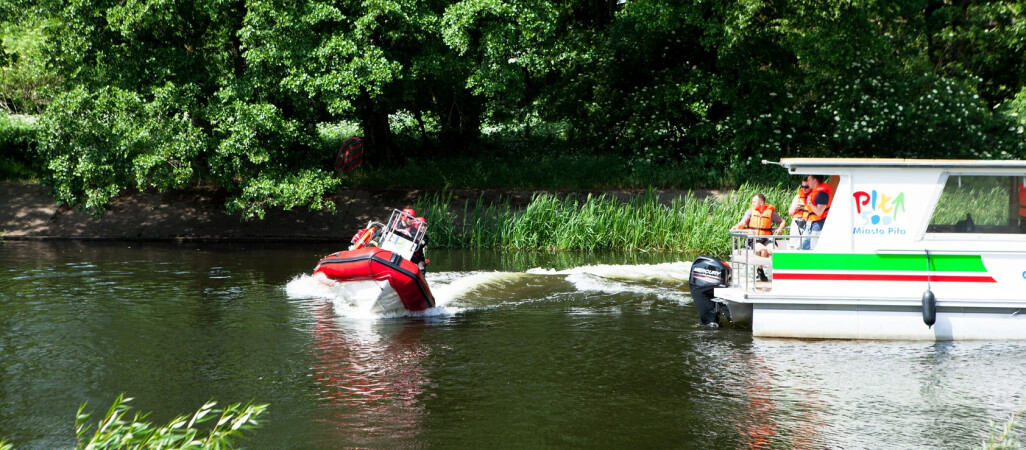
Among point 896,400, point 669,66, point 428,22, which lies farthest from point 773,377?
point 669,66

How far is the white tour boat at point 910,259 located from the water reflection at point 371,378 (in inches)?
185

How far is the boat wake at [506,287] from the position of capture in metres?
15.4

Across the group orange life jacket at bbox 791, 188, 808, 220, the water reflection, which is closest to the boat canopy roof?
orange life jacket at bbox 791, 188, 808, 220

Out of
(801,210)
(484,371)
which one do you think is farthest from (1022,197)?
(484,371)

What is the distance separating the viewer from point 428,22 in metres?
24.2

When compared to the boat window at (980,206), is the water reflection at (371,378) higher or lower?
lower

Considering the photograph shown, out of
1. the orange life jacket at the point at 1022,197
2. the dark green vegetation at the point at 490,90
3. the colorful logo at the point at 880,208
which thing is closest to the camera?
the orange life jacket at the point at 1022,197

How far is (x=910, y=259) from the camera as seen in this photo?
12789mm

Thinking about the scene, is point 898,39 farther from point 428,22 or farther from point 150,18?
point 150,18

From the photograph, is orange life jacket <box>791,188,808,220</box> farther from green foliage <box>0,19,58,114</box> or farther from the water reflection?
green foliage <box>0,19,58,114</box>

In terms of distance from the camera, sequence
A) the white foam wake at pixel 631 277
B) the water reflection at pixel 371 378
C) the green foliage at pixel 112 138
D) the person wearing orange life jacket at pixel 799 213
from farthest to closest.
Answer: the green foliage at pixel 112 138, the white foam wake at pixel 631 277, the person wearing orange life jacket at pixel 799 213, the water reflection at pixel 371 378

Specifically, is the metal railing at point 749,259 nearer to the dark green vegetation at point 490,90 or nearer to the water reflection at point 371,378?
the water reflection at point 371,378

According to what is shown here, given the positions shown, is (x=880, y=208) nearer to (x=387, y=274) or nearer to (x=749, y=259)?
(x=749, y=259)

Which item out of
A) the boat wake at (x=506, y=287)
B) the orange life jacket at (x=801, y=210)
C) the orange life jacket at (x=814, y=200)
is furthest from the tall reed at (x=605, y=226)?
the orange life jacket at (x=814, y=200)
